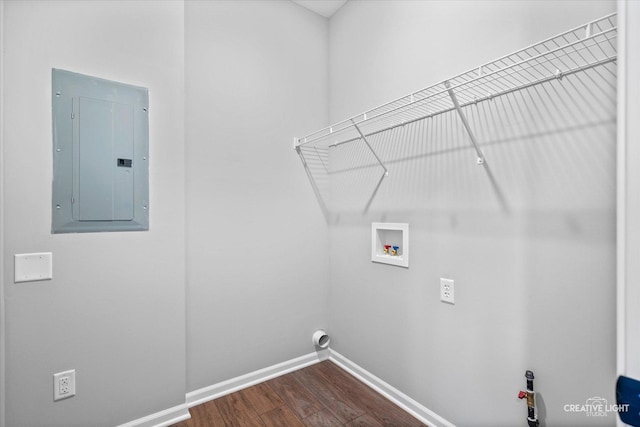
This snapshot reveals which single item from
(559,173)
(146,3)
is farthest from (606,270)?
(146,3)

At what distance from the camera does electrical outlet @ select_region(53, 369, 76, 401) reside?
1.29 metres

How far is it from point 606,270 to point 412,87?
1171 millimetres

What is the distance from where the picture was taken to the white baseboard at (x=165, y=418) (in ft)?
4.85

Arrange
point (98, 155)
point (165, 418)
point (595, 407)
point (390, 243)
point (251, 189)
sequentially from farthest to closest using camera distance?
1. point (251, 189)
2. point (390, 243)
3. point (165, 418)
4. point (98, 155)
5. point (595, 407)

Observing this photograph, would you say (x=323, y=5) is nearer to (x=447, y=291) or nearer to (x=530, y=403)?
(x=447, y=291)

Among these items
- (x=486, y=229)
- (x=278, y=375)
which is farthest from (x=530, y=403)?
(x=278, y=375)

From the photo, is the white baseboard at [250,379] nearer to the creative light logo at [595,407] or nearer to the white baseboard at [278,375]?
the white baseboard at [278,375]

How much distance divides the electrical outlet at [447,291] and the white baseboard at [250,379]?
1.15m

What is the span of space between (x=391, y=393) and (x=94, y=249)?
1.78 m

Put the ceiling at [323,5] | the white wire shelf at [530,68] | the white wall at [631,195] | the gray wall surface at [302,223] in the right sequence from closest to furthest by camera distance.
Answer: the white wall at [631,195]
the white wire shelf at [530,68]
the gray wall surface at [302,223]
the ceiling at [323,5]

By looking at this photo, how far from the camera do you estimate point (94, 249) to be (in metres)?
1.37

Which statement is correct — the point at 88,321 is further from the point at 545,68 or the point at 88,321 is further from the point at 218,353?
the point at 545,68

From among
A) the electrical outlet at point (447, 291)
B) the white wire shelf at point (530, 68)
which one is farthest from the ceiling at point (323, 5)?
the electrical outlet at point (447, 291)

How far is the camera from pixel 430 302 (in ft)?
4.98
